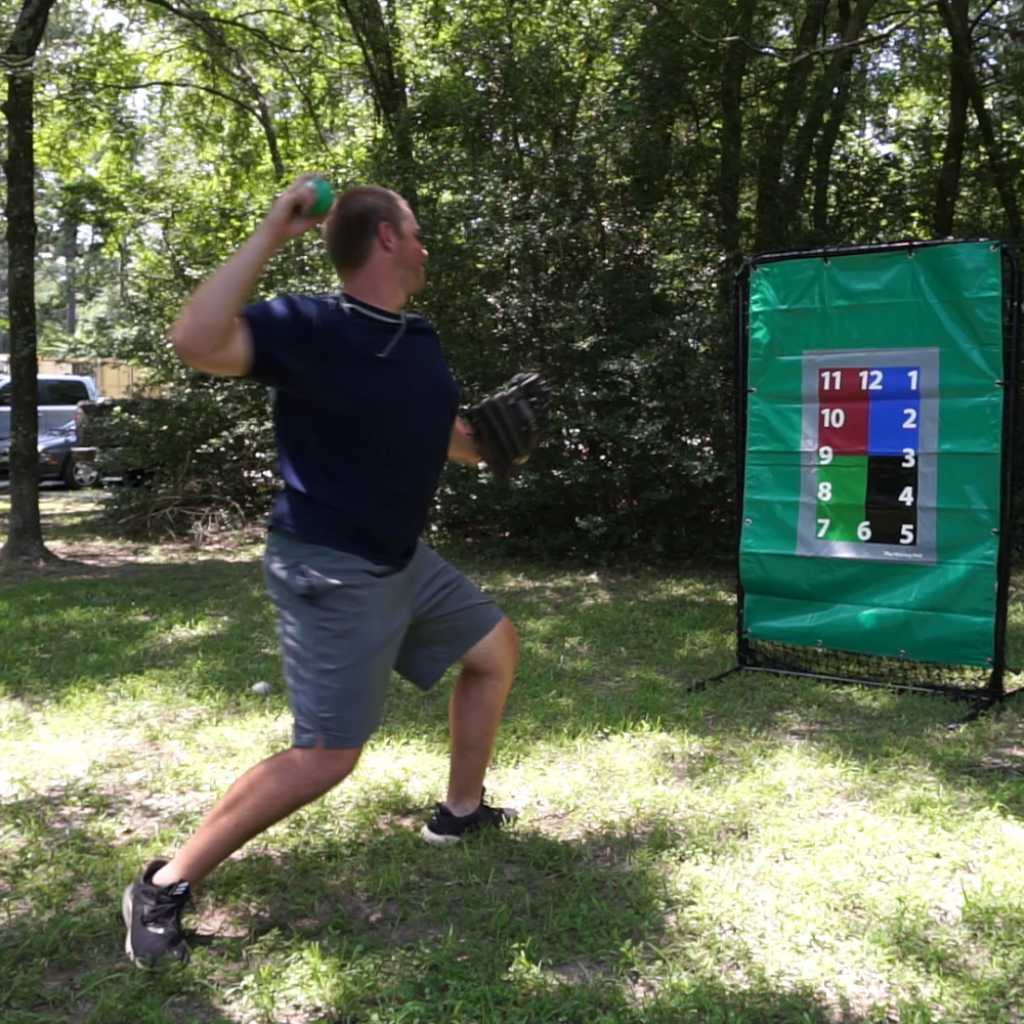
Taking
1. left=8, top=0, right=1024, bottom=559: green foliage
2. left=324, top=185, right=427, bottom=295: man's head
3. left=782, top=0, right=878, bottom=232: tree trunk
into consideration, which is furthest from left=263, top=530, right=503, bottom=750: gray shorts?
left=782, top=0, right=878, bottom=232: tree trunk

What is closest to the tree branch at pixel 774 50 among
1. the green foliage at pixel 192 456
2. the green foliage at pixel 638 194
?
the green foliage at pixel 638 194

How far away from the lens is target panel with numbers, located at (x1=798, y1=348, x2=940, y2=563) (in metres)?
5.10

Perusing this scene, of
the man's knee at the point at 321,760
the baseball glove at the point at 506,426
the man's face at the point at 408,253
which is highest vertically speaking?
the man's face at the point at 408,253

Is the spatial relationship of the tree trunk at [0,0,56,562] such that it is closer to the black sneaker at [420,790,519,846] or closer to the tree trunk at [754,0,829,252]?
the tree trunk at [754,0,829,252]

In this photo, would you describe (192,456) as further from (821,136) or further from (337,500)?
(337,500)

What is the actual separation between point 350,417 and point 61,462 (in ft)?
55.3

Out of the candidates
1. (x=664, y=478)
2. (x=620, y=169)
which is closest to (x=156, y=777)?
(x=664, y=478)

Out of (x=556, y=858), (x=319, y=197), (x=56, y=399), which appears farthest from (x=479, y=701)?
(x=56, y=399)

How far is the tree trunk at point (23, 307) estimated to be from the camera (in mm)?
9047

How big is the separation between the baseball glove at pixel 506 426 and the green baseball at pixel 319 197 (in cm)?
85

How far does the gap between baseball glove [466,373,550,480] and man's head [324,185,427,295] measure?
0.48 meters

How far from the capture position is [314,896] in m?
3.17

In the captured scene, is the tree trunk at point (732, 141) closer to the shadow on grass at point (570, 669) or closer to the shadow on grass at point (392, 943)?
the shadow on grass at point (570, 669)

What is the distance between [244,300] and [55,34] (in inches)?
501
